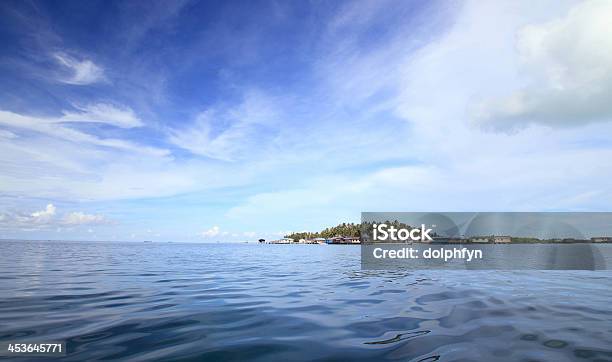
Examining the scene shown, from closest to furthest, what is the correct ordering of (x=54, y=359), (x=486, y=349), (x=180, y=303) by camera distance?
(x=54, y=359) → (x=486, y=349) → (x=180, y=303)

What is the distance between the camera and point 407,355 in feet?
21.3

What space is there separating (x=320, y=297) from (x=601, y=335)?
872 cm

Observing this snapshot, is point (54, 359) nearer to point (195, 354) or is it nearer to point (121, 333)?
point (121, 333)

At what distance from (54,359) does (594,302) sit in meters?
17.1

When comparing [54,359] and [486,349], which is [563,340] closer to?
[486,349]

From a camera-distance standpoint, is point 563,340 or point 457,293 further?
point 457,293

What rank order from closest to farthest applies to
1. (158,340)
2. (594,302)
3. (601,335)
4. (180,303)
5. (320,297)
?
(158,340) → (601,335) → (180,303) → (594,302) → (320,297)

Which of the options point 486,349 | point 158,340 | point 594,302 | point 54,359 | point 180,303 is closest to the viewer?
point 54,359

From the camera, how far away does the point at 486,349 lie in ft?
22.4

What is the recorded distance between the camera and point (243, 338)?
7652 mm

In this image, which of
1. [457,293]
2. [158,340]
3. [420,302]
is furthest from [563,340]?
[158,340]

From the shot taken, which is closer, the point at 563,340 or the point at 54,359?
the point at 54,359

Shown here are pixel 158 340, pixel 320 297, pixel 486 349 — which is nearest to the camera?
pixel 486 349

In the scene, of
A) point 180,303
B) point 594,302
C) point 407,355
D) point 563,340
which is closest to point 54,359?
point 180,303
